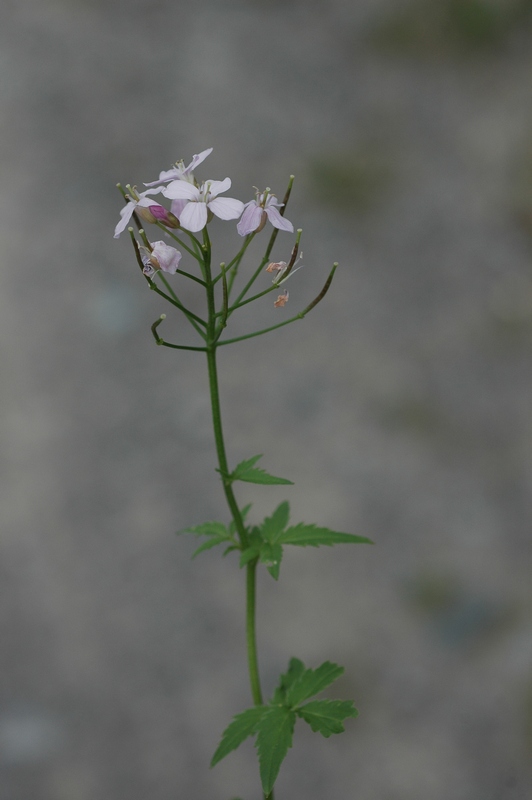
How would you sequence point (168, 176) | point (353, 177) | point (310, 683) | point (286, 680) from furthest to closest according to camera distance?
point (353, 177) < point (286, 680) < point (310, 683) < point (168, 176)

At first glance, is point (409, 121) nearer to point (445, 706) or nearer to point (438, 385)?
point (438, 385)

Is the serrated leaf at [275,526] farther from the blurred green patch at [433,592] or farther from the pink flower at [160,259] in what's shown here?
the blurred green patch at [433,592]

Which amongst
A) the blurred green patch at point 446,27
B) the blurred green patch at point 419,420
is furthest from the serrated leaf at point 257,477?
the blurred green patch at point 446,27

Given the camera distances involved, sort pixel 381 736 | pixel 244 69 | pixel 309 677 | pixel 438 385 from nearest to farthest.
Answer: pixel 309 677
pixel 381 736
pixel 438 385
pixel 244 69

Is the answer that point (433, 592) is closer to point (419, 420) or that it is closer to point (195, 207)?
point (419, 420)

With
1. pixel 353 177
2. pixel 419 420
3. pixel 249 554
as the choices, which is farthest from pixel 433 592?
pixel 353 177

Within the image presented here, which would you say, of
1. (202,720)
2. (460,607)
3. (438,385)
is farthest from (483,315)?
(202,720)
